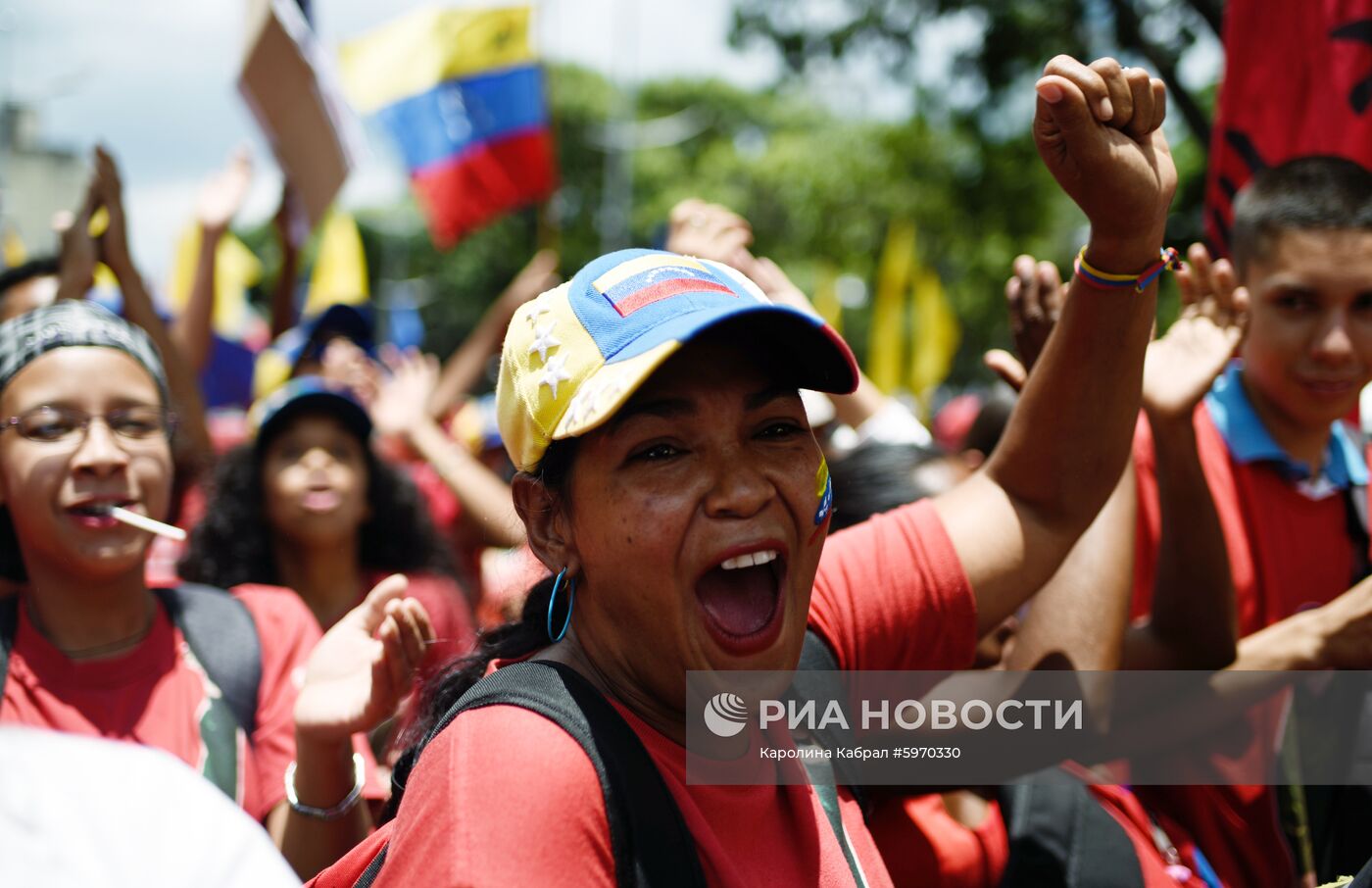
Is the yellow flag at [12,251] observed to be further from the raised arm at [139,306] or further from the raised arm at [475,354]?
the raised arm at [139,306]

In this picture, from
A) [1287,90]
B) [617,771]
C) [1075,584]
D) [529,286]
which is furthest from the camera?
[529,286]

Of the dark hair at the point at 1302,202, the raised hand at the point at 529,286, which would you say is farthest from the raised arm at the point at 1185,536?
the raised hand at the point at 529,286

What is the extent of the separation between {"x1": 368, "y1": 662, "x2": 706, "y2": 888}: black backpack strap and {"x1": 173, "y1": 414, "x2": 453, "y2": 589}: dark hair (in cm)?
262

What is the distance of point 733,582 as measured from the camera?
1585 millimetres

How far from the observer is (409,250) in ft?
160

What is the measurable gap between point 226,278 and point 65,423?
594 cm

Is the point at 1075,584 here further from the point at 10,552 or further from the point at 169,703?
the point at 10,552

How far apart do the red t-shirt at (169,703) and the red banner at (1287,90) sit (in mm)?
2578

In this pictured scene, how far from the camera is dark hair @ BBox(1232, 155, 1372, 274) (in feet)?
8.57

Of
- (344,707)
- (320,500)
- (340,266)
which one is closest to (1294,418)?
(344,707)

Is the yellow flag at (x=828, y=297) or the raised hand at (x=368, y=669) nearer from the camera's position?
the raised hand at (x=368, y=669)

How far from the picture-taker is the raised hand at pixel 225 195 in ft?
15.8

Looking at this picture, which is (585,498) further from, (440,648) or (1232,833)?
(440,648)

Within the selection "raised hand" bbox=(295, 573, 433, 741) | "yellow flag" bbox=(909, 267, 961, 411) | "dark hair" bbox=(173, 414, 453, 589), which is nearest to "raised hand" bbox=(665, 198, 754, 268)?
"raised hand" bbox=(295, 573, 433, 741)
